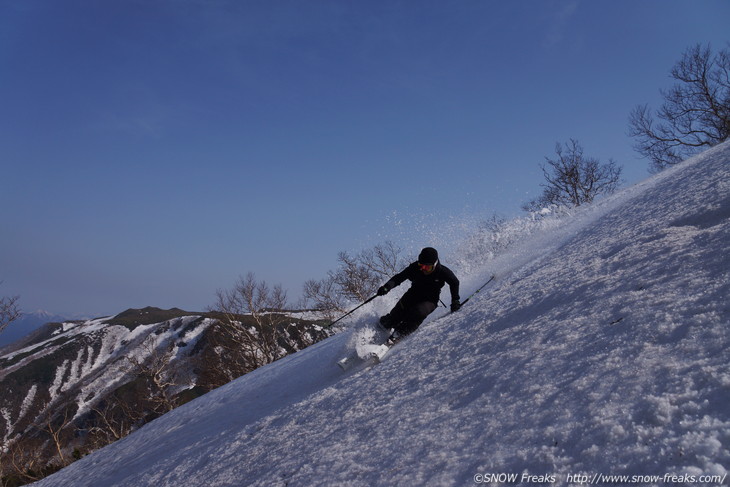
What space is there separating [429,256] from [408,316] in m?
1.09

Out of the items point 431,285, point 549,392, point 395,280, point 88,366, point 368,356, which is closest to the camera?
point 549,392

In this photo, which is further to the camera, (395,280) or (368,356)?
(395,280)

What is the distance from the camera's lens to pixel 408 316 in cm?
695

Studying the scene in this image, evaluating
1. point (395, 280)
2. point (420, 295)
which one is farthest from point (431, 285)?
point (395, 280)

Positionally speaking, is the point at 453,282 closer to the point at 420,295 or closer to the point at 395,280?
the point at 420,295

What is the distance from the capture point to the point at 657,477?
1.79 metres

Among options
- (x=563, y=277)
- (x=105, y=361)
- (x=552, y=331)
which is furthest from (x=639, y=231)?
(x=105, y=361)

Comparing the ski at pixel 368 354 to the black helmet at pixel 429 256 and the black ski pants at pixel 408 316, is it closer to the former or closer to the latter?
the black ski pants at pixel 408 316

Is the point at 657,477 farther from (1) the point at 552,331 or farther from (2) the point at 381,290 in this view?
(2) the point at 381,290

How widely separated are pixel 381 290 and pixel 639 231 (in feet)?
13.1

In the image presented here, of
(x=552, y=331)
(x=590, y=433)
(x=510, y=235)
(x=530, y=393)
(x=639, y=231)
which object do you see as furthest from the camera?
(x=510, y=235)

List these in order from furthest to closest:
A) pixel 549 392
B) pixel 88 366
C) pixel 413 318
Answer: pixel 88 366 → pixel 413 318 → pixel 549 392

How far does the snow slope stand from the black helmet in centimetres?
107

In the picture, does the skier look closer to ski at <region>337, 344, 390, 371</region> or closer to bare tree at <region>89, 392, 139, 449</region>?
ski at <region>337, 344, 390, 371</region>
